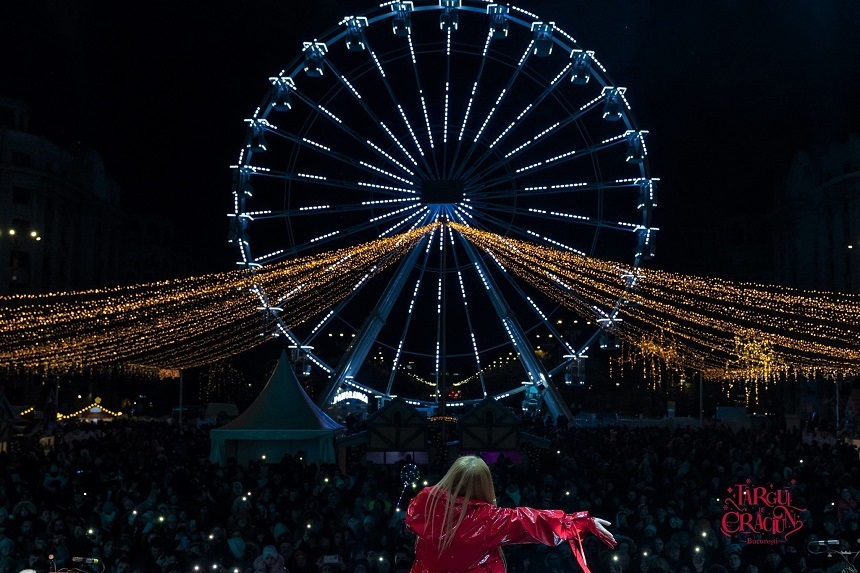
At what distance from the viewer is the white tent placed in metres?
21.4

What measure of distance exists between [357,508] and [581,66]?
15674 millimetres

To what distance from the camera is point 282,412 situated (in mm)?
21797

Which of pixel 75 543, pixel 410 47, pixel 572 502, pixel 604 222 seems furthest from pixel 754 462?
pixel 410 47

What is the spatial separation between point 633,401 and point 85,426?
110 feet

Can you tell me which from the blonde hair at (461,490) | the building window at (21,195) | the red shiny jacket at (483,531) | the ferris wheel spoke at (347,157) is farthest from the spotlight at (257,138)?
the blonde hair at (461,490)

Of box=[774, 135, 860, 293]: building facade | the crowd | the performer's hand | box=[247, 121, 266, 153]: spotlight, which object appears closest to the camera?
the performer's hand

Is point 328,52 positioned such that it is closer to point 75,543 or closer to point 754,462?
point 754,462

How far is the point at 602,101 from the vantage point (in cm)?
2736

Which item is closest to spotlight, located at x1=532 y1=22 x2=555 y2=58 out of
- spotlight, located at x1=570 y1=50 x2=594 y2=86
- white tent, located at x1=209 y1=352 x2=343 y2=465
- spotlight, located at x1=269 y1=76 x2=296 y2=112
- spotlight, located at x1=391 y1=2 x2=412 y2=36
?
spotlight, located at x1=570 y1=50 x2=594 y2=86

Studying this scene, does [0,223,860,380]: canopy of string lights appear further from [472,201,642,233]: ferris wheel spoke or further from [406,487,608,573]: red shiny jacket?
[406,487,608,573]: red shiny jacket

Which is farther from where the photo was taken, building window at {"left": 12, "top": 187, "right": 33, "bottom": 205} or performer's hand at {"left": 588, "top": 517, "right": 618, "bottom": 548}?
→ building window at {"left": 12, "top": 187, "right": 33, "bottom": 205}

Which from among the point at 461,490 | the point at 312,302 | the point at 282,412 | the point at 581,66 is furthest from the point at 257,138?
the point at 461,490

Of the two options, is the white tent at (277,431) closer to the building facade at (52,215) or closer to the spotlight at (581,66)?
the spotlight at (581,66)

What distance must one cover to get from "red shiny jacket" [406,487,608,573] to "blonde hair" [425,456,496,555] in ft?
0.08
